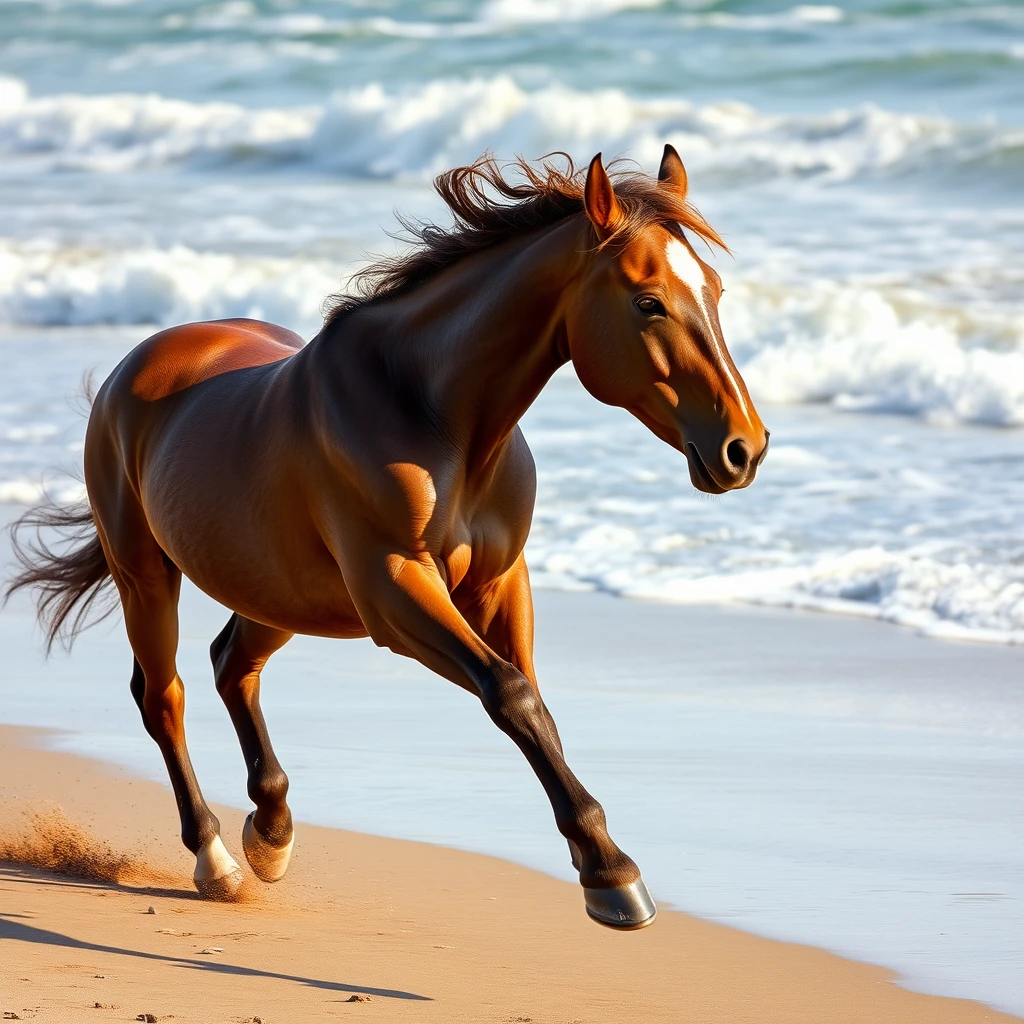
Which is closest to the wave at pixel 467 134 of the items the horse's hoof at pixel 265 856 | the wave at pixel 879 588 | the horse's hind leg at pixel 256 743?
the wave at pixel 879 588

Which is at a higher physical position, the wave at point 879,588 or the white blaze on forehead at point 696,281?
the white blaze on forehead at point 696,281

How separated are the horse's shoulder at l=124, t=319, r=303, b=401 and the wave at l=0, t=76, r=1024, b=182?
15623 mm

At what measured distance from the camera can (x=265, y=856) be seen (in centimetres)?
470

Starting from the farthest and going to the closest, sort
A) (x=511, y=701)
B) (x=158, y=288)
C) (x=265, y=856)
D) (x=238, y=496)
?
1. (x=158, y=288)
2. (x=265, y=856)
3. (x=238, y=496)
4. (x=511, y=701)

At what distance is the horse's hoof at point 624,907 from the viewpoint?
345 centimetres

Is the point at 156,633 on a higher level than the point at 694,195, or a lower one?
higher

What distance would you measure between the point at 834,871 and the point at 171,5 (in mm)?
32288

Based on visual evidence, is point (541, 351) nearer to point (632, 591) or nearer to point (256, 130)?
point (632, 591)

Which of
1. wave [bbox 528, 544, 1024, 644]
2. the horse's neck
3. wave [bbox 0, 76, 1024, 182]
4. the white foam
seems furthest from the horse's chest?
the white foam

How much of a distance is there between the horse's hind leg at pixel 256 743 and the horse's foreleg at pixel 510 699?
1035 millimetres

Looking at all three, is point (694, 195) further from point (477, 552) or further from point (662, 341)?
point (662, 341)

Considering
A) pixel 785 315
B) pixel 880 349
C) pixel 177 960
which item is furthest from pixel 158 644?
pixel 785 315

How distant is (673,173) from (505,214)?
1.17ft

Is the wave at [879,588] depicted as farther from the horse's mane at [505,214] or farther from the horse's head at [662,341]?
the horse's head at [662,341]
